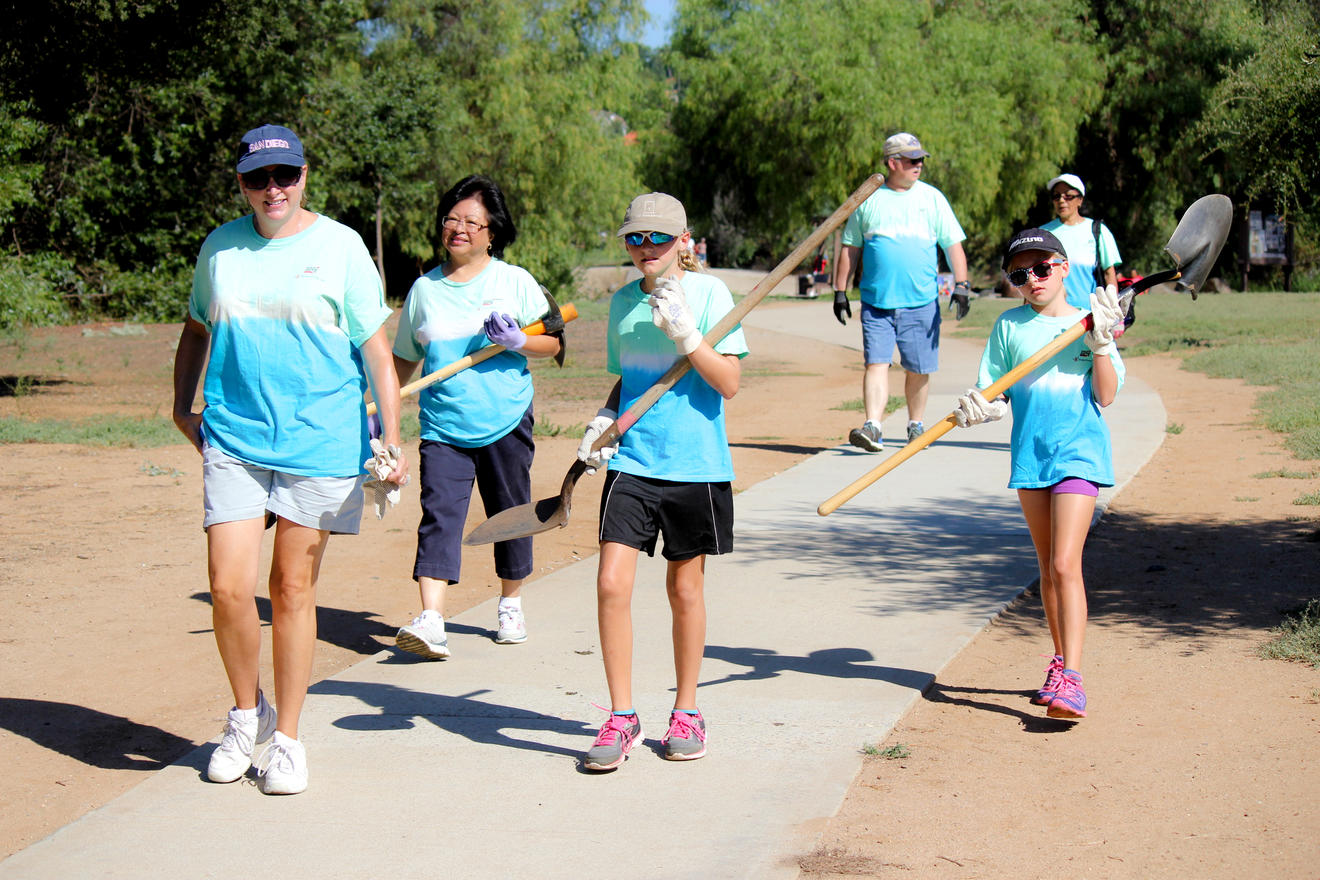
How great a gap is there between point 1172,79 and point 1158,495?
28402mm

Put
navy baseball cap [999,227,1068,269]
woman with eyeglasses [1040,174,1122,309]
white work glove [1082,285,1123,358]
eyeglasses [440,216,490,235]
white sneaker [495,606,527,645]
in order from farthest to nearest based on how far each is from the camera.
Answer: woman with eyeglasses [1040,174,1122,309], white sneaker [495,606,527,645], eyeglasses [440,216,490,235], navy baseball cap [999,227,1068,269], white work glove [1082,285,1123,358]

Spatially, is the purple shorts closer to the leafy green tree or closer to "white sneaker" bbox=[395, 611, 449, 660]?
"white sneaker" bbox=[395, 611, 449, 660]

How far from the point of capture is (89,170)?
17.7m

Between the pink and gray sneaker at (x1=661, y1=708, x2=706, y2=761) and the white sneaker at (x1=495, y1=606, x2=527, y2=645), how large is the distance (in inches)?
53.7

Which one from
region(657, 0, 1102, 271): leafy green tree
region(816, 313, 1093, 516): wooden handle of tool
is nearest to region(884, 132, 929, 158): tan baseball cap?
region(816, 313, 1093, 516): wooden handle of tool

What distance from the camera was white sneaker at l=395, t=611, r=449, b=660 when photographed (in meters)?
5.06

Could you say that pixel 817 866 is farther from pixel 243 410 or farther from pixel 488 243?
pixel 488 243

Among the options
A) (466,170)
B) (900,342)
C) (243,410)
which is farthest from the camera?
(466,170)

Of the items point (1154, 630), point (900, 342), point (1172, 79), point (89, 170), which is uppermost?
point (1172, 79)

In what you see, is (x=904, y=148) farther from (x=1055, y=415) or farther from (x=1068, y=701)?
(x=1068, y=701)

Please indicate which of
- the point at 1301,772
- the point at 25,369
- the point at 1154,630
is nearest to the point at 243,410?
the point at 1301,772

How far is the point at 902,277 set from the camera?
9.28 metres

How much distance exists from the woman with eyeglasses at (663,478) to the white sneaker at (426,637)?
1116 millimetres

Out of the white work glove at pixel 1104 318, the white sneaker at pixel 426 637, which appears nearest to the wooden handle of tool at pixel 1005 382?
the white work glove at pixel 1104 318
